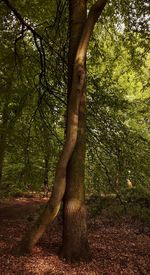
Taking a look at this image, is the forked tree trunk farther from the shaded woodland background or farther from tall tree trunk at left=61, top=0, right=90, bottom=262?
the shaded woodland background

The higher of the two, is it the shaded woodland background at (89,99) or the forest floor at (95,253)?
the shaded woodland background at (89,99)

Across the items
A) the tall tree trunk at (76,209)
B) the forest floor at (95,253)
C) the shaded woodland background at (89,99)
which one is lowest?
the forest floor at (95,253)

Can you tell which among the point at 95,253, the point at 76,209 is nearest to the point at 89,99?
the point at 76,209

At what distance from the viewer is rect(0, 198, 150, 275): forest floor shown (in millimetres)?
5418

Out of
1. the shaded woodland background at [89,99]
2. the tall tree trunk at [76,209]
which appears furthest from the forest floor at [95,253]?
the shaded woodland background at [89,99]

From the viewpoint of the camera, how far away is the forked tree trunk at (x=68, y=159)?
577 centimetres

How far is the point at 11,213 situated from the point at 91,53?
6.87 meters

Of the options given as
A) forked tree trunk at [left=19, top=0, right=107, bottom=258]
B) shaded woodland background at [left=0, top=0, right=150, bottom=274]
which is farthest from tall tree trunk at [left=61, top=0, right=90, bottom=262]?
shaded woodland background at [left=0, top=0, right=150, bottom=274]

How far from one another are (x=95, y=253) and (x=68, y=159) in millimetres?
2014

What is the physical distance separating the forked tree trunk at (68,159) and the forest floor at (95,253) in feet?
1.12

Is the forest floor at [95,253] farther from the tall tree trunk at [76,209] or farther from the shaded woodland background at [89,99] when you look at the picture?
the shaded woodland background at [89,99]

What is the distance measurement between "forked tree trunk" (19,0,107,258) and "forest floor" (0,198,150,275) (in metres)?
0.34

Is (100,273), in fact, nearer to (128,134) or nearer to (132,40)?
(128,134)

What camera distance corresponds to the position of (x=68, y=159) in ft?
19.4
